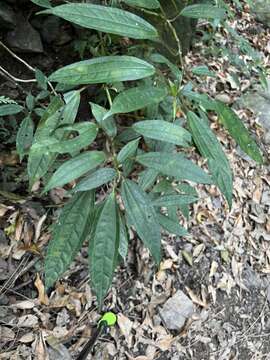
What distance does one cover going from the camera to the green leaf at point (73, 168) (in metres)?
1.05

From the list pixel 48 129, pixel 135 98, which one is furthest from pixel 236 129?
pixel 48 129

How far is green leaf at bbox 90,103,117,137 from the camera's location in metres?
1.15

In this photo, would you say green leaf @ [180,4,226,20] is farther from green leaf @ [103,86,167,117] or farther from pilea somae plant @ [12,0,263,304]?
green leaf @ [103,86,167,117]

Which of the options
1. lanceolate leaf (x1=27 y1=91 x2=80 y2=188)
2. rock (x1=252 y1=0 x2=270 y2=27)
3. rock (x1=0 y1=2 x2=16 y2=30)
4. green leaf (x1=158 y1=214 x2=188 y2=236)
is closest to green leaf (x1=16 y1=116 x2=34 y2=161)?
lanceolate leaf (x1=27 y1=91 x2=80 y2=188)

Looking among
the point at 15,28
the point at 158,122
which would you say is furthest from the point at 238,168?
the point at 158,122

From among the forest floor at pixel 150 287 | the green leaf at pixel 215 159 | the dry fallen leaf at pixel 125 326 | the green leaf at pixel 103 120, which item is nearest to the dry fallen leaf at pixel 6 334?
the forest floor at pixel 150 287

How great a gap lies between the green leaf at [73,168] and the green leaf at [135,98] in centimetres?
13

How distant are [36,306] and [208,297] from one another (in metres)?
0.86

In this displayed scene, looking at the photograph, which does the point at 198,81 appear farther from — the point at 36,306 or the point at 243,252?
the point at 36,306

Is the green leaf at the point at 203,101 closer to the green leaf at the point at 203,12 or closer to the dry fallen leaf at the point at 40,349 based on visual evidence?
the green leaf at the point at 203,12

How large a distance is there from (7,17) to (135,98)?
1.12 metres

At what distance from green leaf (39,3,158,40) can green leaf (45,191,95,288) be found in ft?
1.40

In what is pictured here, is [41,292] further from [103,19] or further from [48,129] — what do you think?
[103,19]

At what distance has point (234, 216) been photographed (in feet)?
8.30
